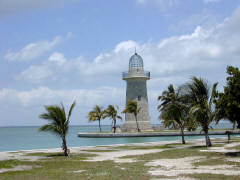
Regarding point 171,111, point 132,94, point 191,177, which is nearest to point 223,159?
point 191,177

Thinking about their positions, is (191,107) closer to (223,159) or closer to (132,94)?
(223,159)

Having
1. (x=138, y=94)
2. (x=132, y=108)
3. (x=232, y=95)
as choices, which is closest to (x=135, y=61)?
(x=138, y=94)

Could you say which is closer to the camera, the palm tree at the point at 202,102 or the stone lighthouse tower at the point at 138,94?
the palm tree at the point at 202,102

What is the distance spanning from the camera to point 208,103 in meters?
20.4

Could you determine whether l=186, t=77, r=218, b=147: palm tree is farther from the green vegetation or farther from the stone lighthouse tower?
the stone lighthouse tower

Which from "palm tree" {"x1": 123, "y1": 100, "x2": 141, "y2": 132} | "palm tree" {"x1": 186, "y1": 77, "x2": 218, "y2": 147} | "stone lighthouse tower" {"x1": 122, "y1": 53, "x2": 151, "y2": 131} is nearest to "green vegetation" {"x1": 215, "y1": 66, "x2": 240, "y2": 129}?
"palm tree" {"x1": 186, "y1": 77, "x2": 218, "y2": 147}

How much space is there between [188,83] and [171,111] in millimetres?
4902

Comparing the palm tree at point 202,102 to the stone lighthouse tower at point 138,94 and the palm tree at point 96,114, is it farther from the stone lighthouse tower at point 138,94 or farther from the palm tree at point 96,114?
the palm tree at point 96,114

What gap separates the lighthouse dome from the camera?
50.9 metres

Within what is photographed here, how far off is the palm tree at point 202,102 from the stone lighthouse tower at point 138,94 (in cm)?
2870

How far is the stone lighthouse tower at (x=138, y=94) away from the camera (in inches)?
1954

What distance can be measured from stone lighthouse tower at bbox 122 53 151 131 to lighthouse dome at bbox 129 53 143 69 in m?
0.21

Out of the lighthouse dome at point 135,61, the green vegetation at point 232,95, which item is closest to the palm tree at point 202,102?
the green vegetation at point 232,95

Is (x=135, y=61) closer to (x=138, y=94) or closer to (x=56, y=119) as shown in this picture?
(x=138, y=94)
